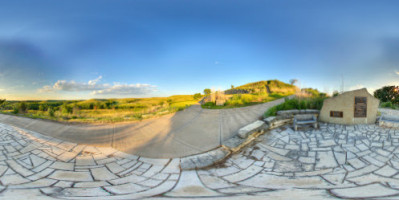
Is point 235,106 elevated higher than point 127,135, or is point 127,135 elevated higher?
point 235,106

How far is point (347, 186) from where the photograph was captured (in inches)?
77.2

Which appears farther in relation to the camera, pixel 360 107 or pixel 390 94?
pixel 390 94

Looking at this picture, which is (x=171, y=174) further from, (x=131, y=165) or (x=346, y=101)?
(x=346, y=101)

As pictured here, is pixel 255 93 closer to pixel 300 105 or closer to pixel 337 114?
pixel 300 105

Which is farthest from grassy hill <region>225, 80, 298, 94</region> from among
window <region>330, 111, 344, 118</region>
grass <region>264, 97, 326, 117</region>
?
window <region>330, 111, 344, 118</region>

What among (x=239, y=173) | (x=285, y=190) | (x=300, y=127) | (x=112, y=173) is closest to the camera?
(x=285, y=190)

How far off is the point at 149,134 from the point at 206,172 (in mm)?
2120

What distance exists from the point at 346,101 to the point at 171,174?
19.4 feet

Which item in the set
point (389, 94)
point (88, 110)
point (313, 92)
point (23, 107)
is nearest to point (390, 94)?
point (389, 94)

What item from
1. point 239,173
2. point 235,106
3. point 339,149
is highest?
point 235,106

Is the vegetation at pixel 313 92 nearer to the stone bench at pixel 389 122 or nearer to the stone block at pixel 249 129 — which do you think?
the stone bench at pixel 389 122

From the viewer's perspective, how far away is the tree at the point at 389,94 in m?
9.41

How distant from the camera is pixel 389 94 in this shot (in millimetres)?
9703

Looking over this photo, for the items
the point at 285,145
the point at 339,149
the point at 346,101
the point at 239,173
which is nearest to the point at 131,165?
the point at 239,173
